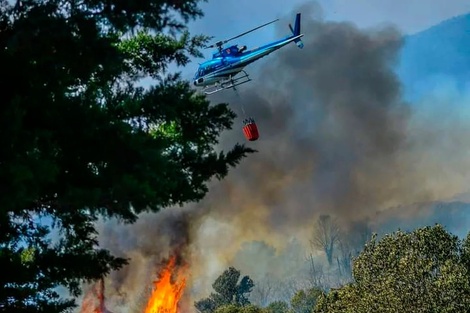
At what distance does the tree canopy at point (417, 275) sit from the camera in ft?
90.7

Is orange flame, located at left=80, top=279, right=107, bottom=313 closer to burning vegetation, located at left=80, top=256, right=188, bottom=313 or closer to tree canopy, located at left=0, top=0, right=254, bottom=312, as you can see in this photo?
burning vegetation, located at left=80, top=256, right=188, bottom=313

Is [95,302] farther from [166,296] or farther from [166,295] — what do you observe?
[166,296]

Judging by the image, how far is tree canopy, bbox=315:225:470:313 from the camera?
27658mm

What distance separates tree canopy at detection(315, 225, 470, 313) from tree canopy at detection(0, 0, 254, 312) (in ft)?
69.3

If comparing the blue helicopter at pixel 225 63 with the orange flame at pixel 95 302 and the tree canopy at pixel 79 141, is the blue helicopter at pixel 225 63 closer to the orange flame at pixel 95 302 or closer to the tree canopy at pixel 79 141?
the orange flame at pixel 95 302

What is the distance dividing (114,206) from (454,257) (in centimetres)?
2614

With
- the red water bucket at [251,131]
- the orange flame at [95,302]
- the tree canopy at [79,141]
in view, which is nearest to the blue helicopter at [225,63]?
the red water bucket at [251,131]

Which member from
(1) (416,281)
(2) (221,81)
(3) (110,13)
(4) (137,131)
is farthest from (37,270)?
(2) (221,81)

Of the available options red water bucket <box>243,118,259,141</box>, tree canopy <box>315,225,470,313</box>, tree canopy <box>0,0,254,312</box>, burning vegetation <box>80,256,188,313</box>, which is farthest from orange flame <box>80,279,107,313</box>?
tree canopy <box>0,0,254,312</box>

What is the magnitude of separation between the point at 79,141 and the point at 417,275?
24550mm

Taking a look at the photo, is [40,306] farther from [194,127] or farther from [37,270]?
→ [194,127]

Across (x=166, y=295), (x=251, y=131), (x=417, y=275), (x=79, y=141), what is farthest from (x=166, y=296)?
(x=79, y=141)

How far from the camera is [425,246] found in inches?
1175

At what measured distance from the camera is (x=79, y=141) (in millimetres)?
8250
